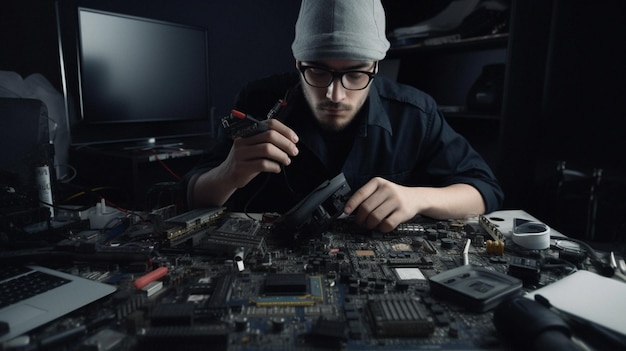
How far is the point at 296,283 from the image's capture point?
0.70 meters

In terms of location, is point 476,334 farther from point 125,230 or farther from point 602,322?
point 125,230

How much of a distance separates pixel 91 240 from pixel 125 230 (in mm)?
83

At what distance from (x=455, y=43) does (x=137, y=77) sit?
1.78 metres

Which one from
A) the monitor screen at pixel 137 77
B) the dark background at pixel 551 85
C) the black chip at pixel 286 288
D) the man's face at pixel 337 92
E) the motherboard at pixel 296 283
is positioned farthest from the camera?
the monitor screen at pixel 137 77

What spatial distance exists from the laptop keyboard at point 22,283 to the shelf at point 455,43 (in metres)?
2.19

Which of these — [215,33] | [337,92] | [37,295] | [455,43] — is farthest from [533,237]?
[215,33]

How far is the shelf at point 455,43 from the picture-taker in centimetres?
219

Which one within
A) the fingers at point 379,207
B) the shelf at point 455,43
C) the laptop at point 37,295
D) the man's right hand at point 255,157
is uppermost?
the shelf at point 455,43

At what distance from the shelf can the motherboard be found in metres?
1.51

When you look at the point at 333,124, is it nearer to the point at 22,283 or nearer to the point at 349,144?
the point at 349,144

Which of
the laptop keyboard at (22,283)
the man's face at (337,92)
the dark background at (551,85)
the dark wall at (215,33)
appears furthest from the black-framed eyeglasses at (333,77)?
the dark wall at (215,33)

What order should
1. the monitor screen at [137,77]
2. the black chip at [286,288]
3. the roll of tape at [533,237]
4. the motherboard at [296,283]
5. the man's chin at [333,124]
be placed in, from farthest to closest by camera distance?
1. the monitor screen at [137,77]
2. the man's chin at [333,124]
3. the roll of tape at [533,237]
4. the black chip at [286,288]
5. the motherboard at [296,283]

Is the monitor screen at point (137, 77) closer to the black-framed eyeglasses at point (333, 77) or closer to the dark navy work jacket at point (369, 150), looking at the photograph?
the dark navy work jacket at point (369, 150)

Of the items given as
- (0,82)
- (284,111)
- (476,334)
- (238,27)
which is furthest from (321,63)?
(238,27)
